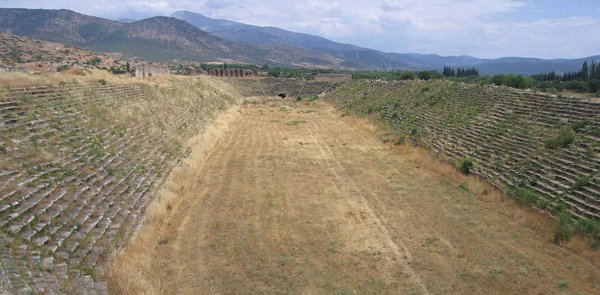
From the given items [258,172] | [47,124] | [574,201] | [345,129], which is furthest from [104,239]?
[345,129]

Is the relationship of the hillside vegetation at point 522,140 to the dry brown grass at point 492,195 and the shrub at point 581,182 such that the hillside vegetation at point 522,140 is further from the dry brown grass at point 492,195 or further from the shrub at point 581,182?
the dry brown grass at point 492,195

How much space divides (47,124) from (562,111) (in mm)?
18021

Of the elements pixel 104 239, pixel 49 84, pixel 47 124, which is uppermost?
pixel 49 84

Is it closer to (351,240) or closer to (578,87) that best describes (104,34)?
(578,87)

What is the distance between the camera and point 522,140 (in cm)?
1705

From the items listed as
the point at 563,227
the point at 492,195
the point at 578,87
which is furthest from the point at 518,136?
the point at 578,87

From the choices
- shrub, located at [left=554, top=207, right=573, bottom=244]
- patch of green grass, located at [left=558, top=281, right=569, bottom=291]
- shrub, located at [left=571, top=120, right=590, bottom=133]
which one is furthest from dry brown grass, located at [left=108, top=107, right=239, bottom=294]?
shrub, located at [left=571, top=120, right=590, bottom=133]

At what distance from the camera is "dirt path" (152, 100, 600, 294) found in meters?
9.46

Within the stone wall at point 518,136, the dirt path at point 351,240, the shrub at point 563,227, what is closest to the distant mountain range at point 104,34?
the stone wall at point 518,136

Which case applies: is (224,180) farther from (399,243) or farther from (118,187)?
(399,243)

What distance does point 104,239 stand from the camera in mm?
9695

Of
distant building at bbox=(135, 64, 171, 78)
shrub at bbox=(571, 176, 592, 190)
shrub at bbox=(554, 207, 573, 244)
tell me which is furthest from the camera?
distant building at bbox=(135, 64, 171, 78)

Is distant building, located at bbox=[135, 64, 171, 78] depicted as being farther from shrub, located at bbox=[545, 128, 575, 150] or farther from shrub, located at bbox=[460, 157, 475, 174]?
shrub, located at bbox=[545, 128, 575, 150]

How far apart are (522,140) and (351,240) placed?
9.35 m
